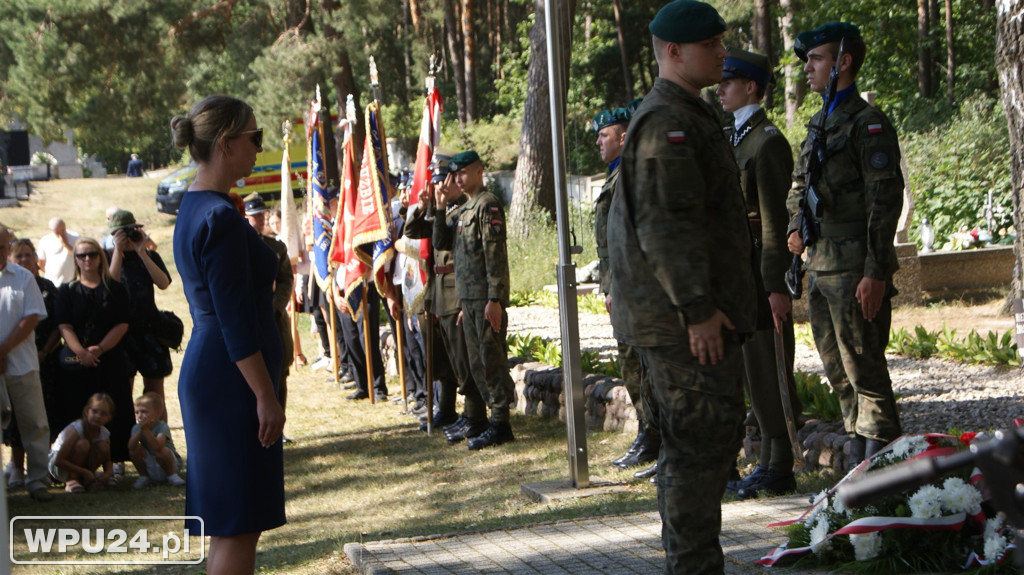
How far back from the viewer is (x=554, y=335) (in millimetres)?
12695

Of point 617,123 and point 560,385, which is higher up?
point 617,123

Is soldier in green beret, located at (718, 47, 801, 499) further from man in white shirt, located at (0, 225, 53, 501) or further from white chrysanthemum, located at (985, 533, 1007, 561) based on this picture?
man in white shirt, located at (0, 225, 53, 501)

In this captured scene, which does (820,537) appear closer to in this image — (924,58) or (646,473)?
(646,473)

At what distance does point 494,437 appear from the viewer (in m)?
8.71

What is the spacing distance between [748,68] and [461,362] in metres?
3.99

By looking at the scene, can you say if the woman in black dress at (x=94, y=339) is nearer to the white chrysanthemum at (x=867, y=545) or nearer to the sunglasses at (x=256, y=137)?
the sunglasses at (x=256, y=137)

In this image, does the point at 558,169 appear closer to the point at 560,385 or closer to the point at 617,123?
the point at 617,123

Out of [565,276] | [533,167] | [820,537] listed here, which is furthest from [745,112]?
[533,167]

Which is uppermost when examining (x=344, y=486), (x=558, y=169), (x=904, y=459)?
(x=558, y=169)

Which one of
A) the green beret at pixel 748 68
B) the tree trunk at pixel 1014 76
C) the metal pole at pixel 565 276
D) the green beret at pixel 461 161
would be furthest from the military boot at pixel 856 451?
the tree trunk at pixel 1014 76

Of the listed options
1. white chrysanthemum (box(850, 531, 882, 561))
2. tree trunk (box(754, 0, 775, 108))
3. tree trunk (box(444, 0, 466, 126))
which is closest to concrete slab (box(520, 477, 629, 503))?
white chrysanthemum (box(850, 531, 882, 561))

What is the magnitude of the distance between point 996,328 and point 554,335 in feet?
15.2

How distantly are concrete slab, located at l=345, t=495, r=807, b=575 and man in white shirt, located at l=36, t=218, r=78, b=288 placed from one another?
25.8 ft

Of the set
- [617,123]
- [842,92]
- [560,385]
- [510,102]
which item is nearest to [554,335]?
[560,385]
